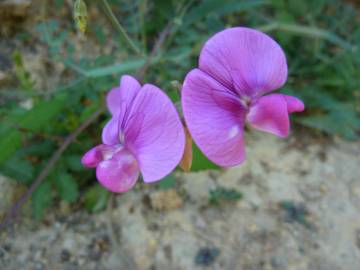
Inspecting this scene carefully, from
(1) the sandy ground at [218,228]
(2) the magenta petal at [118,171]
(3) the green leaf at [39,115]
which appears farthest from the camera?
(1) the sandy ground at [218,228]

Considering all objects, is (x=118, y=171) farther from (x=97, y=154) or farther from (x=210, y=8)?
(x=210, y=8)

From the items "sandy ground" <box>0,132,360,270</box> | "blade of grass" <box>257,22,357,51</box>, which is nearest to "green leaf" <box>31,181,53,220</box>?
"sandy ground" <box>0,132,360,270</box>

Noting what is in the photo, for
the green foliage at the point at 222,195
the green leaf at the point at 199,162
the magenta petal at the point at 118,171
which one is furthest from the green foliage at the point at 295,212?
the magenta petal at the point at 118,171

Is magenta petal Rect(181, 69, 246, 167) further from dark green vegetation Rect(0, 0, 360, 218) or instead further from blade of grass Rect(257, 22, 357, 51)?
blade of grass Rect(257, 22, 357, 51)

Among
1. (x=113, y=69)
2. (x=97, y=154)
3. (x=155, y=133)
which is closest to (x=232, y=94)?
(x=155, y=133)

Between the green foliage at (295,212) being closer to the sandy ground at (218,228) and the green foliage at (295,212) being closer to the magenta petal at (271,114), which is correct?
the sandy ground at (218,228)

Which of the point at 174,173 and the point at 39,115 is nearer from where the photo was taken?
the point at 39,115
